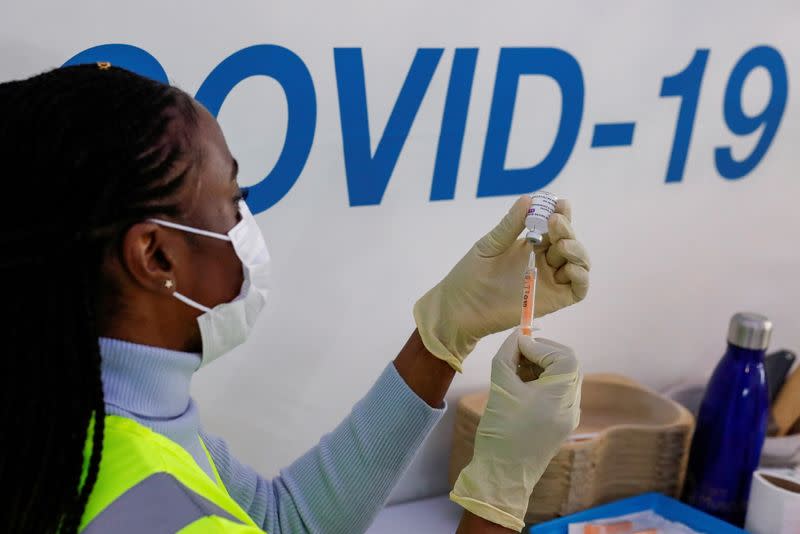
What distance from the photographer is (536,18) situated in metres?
1.35

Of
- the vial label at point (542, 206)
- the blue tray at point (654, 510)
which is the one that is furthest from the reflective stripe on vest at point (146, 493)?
the blue tray at point (654, 510)

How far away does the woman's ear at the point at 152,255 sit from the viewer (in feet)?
2.54

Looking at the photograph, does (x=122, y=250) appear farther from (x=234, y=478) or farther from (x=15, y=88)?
(x=234, y=478)

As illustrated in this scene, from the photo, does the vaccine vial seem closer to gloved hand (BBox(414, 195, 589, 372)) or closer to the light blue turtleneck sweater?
gloved hand (BBox(414, 195, 589, 372))

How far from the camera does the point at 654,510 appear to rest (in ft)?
4.44

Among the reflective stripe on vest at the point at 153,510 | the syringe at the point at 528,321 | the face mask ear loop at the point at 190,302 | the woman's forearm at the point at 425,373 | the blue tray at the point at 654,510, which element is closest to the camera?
the reflective stripe on vest at the point at 153,510

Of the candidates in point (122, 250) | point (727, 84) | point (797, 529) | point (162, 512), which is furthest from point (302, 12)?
point (797, 529)

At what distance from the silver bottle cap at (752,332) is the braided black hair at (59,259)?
937 mm

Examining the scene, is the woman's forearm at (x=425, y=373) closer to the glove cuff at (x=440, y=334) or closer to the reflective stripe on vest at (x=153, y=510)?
the glove cuff at (x=440, y=334)

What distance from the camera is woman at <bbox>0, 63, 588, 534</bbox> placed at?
0.73m

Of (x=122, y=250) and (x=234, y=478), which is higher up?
(x=122, y=250)

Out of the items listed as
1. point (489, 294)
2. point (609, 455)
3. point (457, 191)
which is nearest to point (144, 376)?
point (489, 294)

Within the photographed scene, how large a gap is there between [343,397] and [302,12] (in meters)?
0.57

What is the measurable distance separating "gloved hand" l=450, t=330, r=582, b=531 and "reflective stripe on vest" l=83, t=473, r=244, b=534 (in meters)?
0.31
